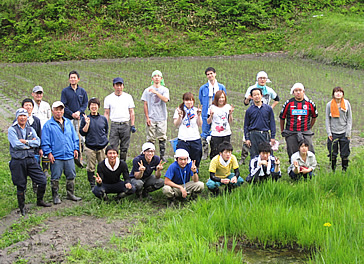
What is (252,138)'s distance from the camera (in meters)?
8.74

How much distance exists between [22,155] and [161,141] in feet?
10.8

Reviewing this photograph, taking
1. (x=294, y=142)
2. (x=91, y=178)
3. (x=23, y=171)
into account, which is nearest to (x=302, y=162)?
(x=294, y=142)

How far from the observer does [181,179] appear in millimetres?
7961

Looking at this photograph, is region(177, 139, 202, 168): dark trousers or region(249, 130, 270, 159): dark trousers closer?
region(249, 130, 270, 159): dark trousers

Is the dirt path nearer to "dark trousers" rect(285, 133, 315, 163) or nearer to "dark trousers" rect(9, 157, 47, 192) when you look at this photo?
"dark trousers" rect(9, 157, 47, 192)

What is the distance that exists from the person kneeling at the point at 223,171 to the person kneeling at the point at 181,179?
215 millimetres

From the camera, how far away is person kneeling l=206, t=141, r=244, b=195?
7914 millimetres

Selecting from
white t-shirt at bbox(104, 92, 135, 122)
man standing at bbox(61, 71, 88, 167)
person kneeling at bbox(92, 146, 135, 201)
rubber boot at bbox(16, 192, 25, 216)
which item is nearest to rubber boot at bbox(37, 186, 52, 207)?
rubber boot at bbox(16, 192, 25, 216)

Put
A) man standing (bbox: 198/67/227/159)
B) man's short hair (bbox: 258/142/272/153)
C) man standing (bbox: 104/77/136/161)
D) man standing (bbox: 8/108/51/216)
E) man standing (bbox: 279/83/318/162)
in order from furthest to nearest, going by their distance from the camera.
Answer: man standing (bbox: 198/67/227/159), man standing (bbox: 104/77/136/161), man standing (bbox: 279/83/318/162), man's short hair (bbox: 258/142/272/153), man standing (bbox: 8/108/51/216)

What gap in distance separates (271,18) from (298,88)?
21095mm

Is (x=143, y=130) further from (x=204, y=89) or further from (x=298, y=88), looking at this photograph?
A: (x=298, y=88)

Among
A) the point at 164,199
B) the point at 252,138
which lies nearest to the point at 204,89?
the point at 252,138

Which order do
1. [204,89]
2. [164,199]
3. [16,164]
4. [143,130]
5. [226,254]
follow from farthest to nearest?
1. [143,130]
2. [204,89]
3. [164,199]
4. [16,164]
5. [226,254]

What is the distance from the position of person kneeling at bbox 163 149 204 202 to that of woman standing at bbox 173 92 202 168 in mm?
866
